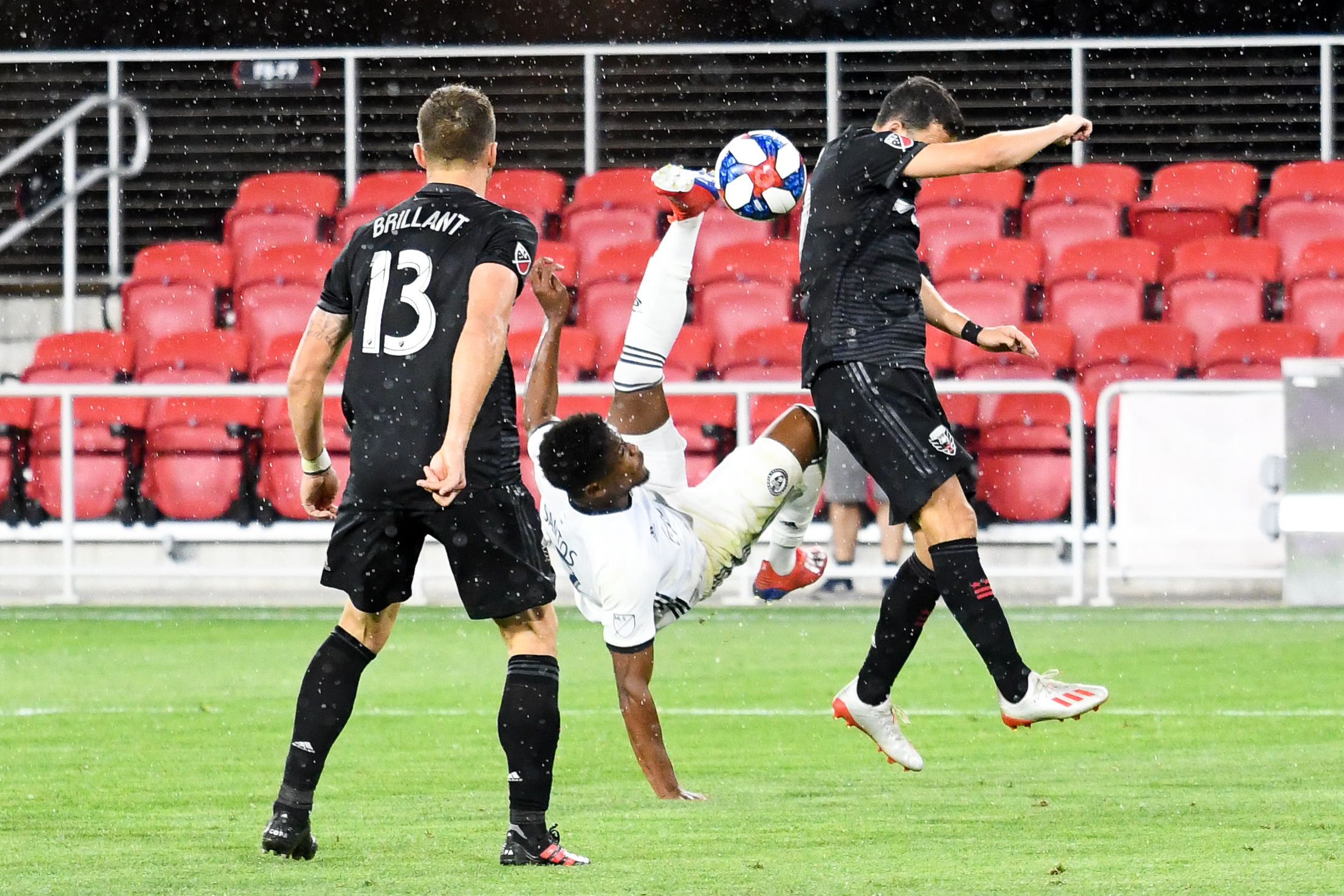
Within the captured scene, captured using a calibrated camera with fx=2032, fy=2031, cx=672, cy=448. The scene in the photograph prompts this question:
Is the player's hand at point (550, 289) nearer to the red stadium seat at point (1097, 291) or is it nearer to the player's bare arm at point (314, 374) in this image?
the player's bare arm at point (314, 374)

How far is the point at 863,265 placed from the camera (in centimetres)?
619

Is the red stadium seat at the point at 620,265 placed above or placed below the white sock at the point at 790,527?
above

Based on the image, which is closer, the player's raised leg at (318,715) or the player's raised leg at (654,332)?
the player's raised leg at (318,715)

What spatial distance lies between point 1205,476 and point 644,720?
6.97 m

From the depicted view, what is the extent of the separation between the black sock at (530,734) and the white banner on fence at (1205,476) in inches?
299

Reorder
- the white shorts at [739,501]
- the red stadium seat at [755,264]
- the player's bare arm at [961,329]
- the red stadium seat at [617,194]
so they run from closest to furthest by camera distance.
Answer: the player's bare arm at [961,329], the white shorts at [739,501], the red stadium seat at [755,264], the red stadium seat at [617,194]

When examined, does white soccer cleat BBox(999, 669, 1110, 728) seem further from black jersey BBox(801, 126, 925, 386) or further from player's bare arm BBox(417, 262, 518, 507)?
player's bare arm BBox(417, 262, 518, 507)

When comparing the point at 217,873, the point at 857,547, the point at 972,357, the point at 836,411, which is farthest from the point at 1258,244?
the point at 217,873

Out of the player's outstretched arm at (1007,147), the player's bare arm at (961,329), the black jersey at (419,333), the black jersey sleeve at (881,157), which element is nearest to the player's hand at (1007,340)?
the player's bare arm at (961,329)

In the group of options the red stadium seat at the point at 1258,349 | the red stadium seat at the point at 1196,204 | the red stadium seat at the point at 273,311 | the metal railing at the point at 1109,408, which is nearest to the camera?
the metal railing at the point at 1109,408

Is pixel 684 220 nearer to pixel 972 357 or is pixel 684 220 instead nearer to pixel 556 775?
pixel 556 775

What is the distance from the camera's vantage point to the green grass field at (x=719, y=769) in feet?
15.1

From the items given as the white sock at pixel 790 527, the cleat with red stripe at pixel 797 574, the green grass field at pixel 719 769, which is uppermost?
the white sock at pixel 790 527

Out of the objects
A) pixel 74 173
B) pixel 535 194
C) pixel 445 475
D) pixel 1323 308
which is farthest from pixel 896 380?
pixel 74 173
